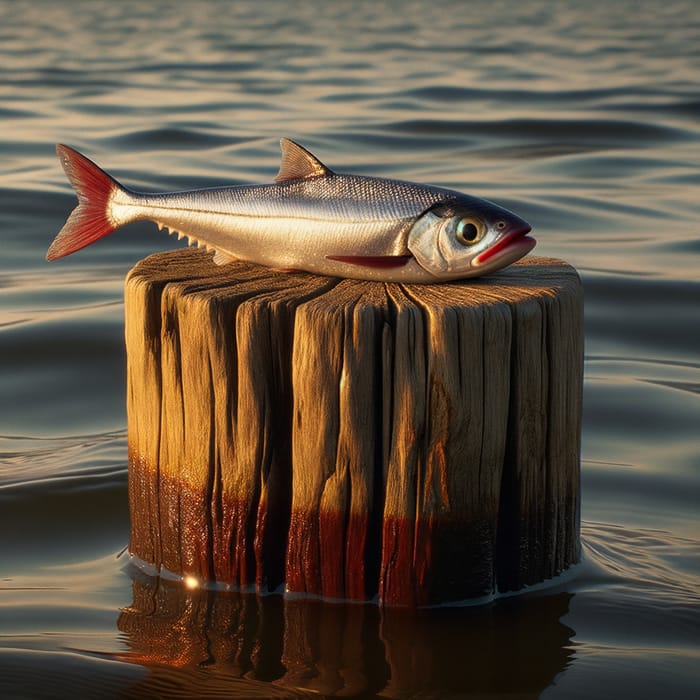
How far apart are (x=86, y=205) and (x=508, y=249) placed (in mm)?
1284

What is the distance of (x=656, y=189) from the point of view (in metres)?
10.9

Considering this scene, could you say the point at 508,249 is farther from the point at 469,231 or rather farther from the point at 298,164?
the point at 298,164

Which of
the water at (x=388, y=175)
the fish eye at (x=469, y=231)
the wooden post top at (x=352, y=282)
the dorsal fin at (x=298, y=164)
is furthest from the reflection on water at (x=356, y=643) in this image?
the dorsal fin at (x=298, y=164)

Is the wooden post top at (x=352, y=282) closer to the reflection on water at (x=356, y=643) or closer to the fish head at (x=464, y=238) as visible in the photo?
the fish head at (x=464, y=238)

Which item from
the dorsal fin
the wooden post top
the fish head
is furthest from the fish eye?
the dorsal fin

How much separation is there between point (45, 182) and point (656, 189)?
16.0 feet

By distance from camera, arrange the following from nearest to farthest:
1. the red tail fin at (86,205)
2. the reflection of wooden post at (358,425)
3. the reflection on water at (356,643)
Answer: the reflection of wooden post at (358,425), the reflection on water at (356,643), the red tail fin at (86,205)

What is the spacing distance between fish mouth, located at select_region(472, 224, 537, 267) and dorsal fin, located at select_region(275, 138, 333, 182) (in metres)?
0.51

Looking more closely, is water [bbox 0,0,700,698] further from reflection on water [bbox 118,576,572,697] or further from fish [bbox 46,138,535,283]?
fish [bbox 46,138,535,283]

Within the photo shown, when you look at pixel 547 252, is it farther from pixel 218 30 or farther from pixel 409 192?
pixel 218 30

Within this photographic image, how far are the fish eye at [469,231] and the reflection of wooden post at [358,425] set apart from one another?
0.13 m

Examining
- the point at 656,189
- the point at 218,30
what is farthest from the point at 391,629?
the point at 218,30

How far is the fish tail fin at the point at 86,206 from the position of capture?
405cm

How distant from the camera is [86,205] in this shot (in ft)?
13.3
